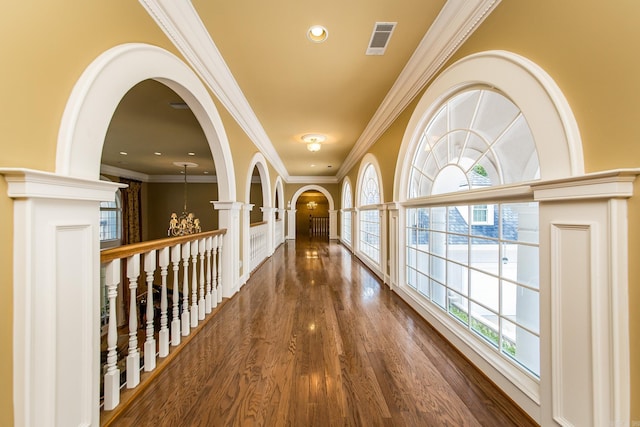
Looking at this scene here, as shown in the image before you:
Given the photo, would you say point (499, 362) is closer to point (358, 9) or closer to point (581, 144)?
point (581, 144)

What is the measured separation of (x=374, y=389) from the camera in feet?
5.01

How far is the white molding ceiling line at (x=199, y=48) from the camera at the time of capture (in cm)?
168

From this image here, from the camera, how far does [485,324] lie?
183 cm

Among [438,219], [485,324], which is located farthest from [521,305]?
[438,219]

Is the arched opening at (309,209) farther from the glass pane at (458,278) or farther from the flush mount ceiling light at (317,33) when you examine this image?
the flush mount ceiling light at (317,33)

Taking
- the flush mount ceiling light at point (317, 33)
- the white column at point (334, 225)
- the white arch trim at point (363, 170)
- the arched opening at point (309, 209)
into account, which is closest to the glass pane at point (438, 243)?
the white arch trim at point (363, 170)

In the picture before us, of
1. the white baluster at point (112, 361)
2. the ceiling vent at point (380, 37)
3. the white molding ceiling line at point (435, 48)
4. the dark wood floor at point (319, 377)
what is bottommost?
the dark wood floor at point (319, 377)

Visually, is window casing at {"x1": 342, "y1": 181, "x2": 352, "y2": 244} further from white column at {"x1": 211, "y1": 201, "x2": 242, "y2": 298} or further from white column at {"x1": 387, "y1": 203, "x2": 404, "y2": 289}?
white column at {"x1": 211, "y1": 201, "x2": 242, "y2": 298}

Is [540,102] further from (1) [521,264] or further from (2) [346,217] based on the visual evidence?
(2) [346,217]

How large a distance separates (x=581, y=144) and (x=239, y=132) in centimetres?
345

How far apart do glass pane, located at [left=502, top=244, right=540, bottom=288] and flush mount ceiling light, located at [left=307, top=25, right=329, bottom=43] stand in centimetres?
209

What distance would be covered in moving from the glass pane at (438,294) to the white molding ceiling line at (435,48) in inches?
77.5

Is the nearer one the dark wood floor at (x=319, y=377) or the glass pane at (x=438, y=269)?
the dark wood floor at (x=319, y=377)

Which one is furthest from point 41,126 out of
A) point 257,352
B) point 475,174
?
point 475,174
